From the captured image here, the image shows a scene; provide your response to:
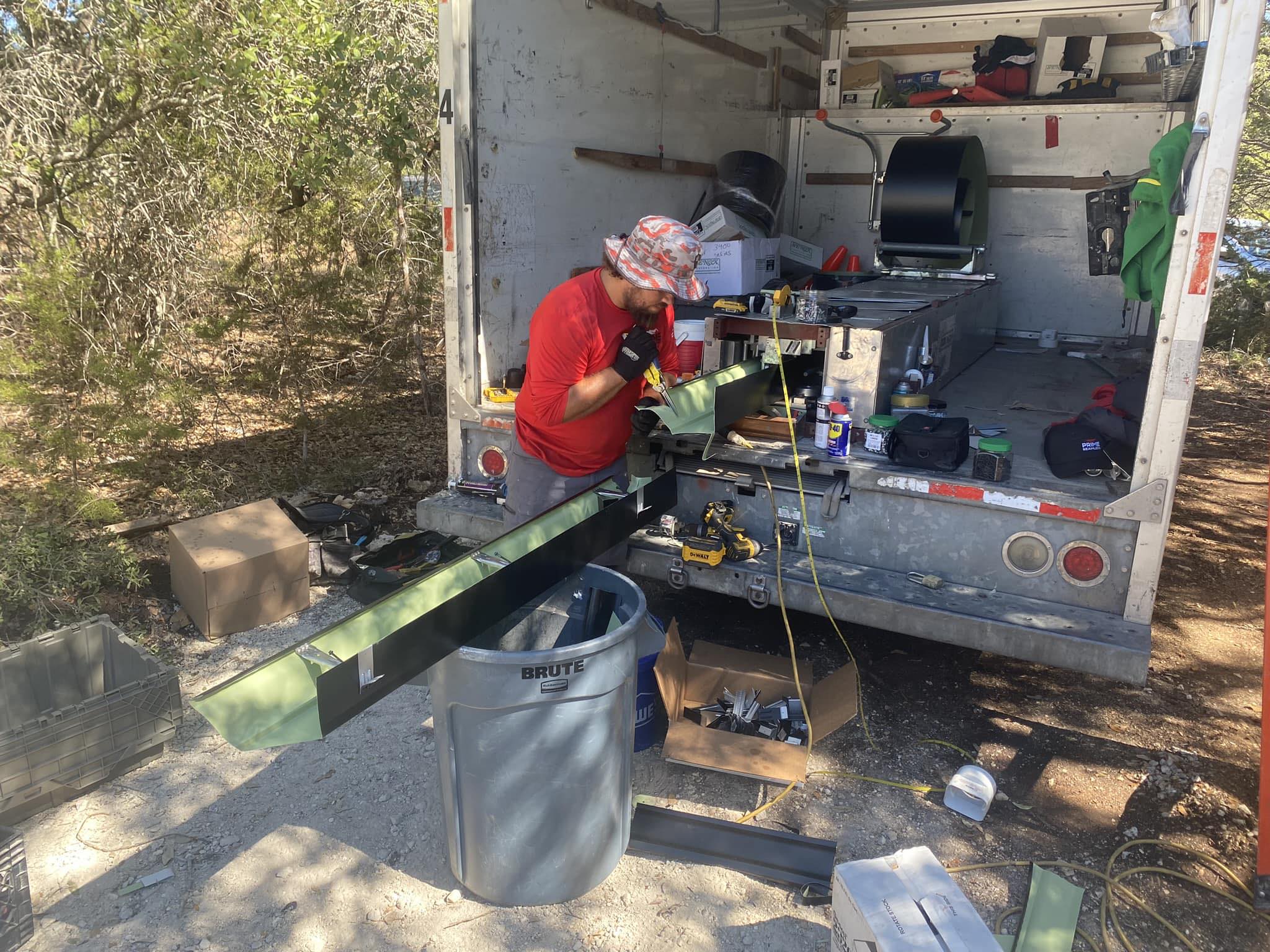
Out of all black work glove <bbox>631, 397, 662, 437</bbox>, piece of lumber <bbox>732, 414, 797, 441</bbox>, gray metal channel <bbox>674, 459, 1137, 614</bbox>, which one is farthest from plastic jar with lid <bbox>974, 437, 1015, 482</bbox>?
black work glove <bbox>631, 397, 662, 437</bbox>

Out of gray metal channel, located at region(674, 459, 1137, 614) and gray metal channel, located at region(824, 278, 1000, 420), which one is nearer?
gray metal channel, located at region(674, 459, 1137, 614)

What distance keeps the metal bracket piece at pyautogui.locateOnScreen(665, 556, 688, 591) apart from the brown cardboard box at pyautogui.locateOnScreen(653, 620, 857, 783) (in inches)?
7.7

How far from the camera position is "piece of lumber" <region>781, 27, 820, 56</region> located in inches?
255

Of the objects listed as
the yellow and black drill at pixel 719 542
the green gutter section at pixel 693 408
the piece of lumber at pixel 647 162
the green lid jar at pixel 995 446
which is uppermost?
the piece of lumber at pixel 647 162

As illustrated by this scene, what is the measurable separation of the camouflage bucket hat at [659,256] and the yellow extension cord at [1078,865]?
1.91 feet

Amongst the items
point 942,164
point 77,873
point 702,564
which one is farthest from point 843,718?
point 942,164

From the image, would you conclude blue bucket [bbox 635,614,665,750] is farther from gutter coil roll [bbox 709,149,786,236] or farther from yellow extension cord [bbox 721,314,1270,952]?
gutter coil roll [bbox 709,149,786,236]

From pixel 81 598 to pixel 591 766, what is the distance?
9.86ft

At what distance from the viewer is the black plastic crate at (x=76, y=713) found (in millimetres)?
2980

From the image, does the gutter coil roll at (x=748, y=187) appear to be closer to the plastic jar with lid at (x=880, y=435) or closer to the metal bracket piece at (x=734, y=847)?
the plastic jar with lid at (x=880, y=435)

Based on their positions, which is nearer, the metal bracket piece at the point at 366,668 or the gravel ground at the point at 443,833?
the metal bracket piece at the point at 366,668

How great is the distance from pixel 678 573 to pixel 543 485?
591mm

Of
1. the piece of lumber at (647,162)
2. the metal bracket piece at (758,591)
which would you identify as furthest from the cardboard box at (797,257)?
the metal bracket piece at (758,591)

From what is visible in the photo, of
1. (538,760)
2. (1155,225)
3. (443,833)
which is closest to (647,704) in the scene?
(443,833)
